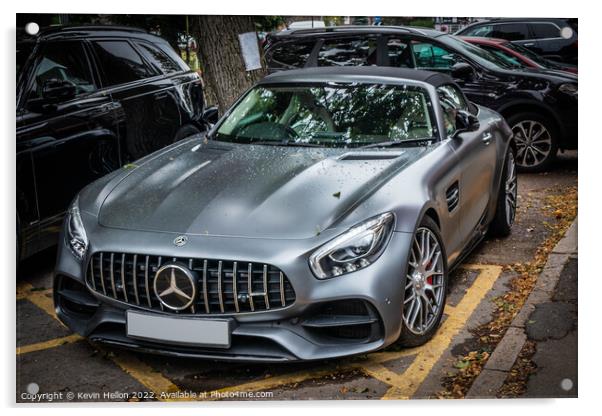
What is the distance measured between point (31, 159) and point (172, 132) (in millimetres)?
1015

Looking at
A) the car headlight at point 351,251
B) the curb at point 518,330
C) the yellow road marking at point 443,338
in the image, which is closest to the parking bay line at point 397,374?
the yellow road marking at point 443,338

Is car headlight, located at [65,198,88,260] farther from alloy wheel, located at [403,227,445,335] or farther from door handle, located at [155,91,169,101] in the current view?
alloy wheel, located at [403,227,445,335]

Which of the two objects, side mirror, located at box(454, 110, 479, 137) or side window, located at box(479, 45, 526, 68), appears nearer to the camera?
side mirror, located at box(454, 110, 479, 137)

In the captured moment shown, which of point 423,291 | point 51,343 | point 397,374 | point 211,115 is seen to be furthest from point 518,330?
point 51,343

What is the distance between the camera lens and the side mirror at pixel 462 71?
5906mm

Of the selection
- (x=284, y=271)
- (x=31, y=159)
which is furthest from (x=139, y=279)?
(x=31, y=159)

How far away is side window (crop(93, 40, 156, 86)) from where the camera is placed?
5.19 meters

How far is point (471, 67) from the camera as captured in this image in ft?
19.7

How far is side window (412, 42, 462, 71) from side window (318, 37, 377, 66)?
0.86 feet

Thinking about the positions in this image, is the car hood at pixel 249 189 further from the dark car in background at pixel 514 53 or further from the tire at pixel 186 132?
the dark car in background at pixel 514 53

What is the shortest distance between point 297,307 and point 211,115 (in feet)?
6.23

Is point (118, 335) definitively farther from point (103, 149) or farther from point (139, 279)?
point (103, 149)

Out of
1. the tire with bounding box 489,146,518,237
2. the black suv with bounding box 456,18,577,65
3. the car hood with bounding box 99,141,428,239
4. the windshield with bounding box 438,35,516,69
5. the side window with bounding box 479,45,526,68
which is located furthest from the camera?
the side window with bounding box 479,45,526,68

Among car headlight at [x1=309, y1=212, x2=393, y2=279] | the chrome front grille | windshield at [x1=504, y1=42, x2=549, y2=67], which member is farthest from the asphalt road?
windshield at [x1=504, y1=42, x2=549, y2=67]
